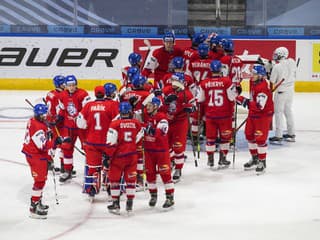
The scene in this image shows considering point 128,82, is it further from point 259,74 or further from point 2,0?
point 2,0

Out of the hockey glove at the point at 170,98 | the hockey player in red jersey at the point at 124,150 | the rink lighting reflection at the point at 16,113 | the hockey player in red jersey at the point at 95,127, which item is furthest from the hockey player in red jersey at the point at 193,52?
the rink lighting reflection at the point at 16,113

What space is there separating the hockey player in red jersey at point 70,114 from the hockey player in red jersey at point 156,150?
1.17 meters

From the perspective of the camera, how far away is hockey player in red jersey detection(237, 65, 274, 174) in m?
9.38

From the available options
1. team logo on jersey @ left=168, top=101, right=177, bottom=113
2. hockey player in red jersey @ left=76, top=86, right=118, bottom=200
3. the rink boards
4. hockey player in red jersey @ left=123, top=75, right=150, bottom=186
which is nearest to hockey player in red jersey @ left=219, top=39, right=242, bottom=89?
team logo on jersey @ left=168, top=101, right=177, bottom=113

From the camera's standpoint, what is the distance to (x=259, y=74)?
30.8 ft

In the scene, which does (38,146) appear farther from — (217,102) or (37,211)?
(217,102)

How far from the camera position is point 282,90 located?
11109 millimetres

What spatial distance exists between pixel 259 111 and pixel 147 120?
1783 mm

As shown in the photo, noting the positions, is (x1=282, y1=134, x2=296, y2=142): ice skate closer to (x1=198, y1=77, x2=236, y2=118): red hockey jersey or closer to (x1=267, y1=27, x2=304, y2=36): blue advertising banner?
(x1=198, y1=77, x2=236, y2=118): red hockey jersey

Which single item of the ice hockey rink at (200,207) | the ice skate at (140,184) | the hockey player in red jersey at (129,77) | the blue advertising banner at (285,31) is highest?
the blue advertising banner at (285,31)

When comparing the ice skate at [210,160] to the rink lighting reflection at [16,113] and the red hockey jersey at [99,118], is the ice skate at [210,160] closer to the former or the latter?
the red hockey jersey at [99,118]

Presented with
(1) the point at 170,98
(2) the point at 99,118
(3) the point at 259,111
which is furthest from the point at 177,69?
(2) the point at 99,118

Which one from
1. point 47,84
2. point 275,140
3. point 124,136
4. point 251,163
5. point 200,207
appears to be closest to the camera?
point 124,136

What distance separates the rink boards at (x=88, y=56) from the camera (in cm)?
1509
